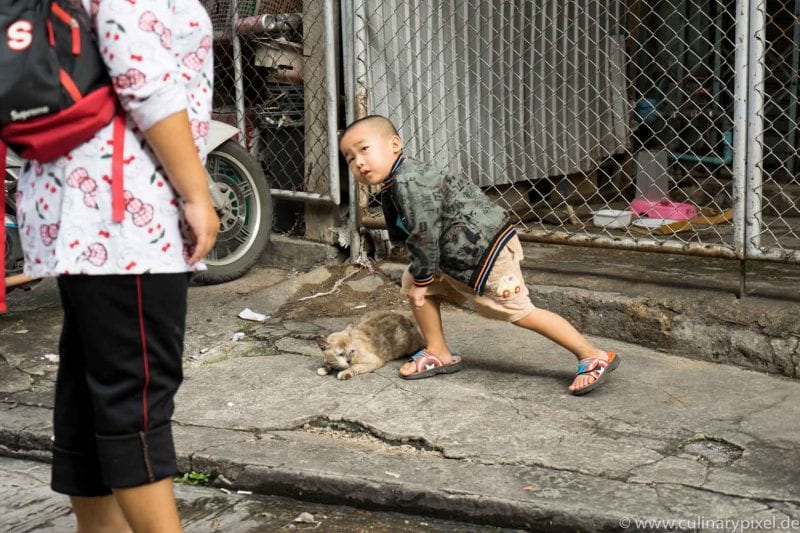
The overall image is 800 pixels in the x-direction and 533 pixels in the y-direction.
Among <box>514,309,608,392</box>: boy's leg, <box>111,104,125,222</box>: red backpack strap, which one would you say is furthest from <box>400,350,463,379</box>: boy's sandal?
<box>111,104,125,222</box>: red backpack strap

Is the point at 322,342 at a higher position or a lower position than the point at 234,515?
higher

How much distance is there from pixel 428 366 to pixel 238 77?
2727mm

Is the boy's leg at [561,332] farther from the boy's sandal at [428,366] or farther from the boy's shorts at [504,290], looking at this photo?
the boy's sandal at [428,366]

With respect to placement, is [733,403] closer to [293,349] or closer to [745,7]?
[745,7]

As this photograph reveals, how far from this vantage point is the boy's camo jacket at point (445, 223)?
12.9 ft

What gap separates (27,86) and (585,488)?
203 centimetres

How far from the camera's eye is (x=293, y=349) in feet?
15.8

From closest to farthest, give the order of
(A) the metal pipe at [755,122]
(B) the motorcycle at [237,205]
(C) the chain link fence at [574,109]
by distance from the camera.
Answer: (A) the metal pipe at [755,122] < (C) the chain link fence at [574,109] < (B) the motorcycle at [237,205]

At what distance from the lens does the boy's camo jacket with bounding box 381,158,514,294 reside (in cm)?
393

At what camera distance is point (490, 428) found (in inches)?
145

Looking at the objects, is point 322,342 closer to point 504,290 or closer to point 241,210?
point 504,290

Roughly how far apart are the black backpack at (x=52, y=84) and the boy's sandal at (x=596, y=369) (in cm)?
234

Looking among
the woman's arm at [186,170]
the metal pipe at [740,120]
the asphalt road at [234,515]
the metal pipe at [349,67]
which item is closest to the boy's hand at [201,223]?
the woman's arm at [186,170]

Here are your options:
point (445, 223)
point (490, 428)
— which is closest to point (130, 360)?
point (490, 428)
